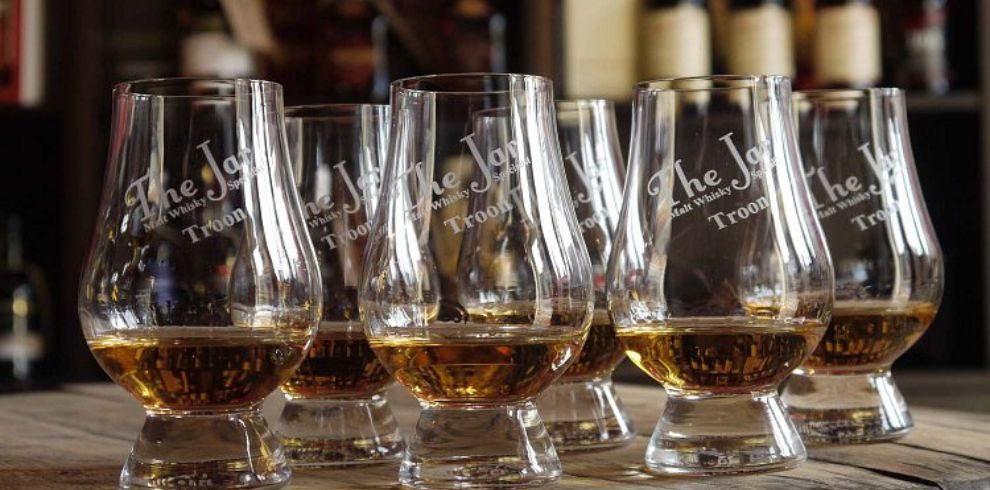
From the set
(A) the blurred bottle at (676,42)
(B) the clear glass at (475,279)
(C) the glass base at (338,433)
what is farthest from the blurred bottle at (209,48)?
(B) the clear glass at (475,279)

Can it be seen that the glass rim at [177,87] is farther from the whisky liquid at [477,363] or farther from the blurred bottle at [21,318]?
the blurred bottle at [21,318]

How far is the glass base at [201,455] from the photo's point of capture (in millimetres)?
704

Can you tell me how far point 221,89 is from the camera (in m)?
0.72

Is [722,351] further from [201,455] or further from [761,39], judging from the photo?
[761,39]

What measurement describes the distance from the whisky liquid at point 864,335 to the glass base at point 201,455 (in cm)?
37

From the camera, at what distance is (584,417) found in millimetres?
896

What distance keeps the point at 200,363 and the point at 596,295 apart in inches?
11.6

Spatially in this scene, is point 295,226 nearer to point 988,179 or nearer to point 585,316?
point 585,316

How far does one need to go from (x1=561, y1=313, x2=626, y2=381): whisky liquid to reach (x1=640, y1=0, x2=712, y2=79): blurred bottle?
124 centimetres

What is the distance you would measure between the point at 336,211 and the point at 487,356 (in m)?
0.19

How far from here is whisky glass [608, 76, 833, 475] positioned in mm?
750

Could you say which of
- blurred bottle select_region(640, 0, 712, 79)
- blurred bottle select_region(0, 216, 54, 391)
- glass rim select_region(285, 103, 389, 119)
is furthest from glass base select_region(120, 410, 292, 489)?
blurred bottle select_region(0, 216, 54, 391)

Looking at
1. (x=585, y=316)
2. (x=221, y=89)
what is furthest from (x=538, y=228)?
(x=221, y=89)

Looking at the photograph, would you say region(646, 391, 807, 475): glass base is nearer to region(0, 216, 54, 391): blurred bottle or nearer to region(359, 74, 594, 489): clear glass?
region(359, 74, 594, 489): clear glass
